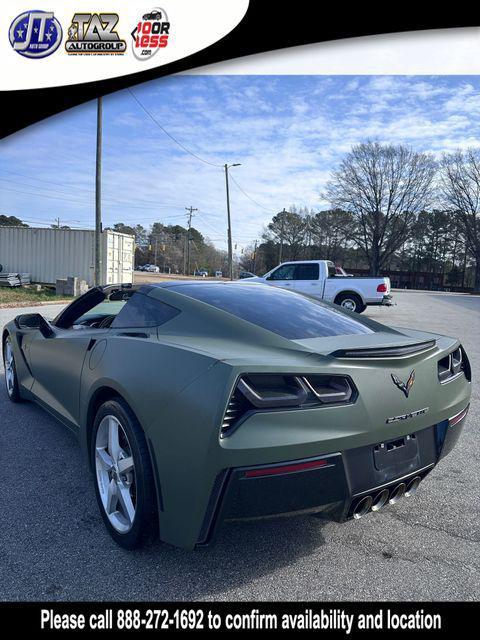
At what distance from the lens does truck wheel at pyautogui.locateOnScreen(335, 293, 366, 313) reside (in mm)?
15586

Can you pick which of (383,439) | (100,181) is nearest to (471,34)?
(383,439)

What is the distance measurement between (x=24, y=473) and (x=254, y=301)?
200 cm

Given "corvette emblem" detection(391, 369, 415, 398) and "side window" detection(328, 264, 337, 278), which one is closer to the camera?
"corvette emblem" detection(391, 369, 415, 398)

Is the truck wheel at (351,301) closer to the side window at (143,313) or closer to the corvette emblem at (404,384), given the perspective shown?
the side window at (143,313)

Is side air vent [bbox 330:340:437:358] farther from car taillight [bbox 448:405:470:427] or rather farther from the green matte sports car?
car taillight [bbox 448:405:470:427]

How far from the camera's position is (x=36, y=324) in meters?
4.04

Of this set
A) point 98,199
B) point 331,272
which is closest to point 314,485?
point 331,272

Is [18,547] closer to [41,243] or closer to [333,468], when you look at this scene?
[333,468]

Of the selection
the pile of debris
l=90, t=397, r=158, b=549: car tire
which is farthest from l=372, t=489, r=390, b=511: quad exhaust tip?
the pile of debris

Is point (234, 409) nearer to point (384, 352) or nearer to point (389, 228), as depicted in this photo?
point (384, 352)

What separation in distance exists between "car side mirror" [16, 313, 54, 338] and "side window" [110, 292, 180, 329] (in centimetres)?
119

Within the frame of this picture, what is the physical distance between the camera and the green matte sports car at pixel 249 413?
5.92 ft

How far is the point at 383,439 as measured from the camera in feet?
6.67

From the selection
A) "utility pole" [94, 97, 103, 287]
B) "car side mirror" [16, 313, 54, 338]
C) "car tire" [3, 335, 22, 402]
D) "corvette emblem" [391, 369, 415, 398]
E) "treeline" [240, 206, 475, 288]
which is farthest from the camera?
"treeline" [240, 206, 475, 288]
